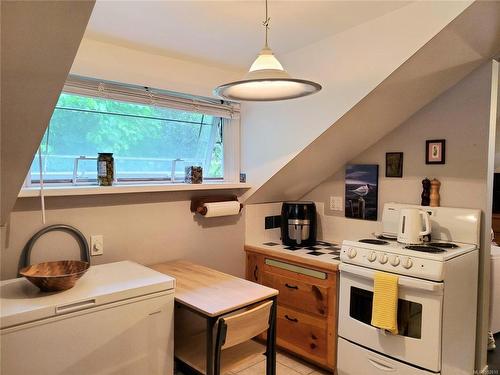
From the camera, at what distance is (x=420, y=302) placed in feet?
6.54

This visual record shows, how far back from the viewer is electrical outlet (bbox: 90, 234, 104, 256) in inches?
86.7

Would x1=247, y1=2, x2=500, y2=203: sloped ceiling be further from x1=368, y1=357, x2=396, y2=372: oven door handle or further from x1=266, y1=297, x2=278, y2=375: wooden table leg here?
x1=368, y1=357, x2=396, y2=372: oven door handle

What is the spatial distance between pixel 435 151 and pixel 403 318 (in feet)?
3.74

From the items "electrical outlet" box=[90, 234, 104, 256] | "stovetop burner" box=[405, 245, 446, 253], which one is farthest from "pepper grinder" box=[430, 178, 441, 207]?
"electrical outlet" box=[90, 234, 104, 256]

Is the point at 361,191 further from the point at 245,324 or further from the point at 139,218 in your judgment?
the point at 139,218

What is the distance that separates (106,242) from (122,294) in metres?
0.67

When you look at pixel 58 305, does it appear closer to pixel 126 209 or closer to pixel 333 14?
pixel 126 209

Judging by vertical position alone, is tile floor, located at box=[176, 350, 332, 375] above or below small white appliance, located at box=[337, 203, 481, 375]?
below

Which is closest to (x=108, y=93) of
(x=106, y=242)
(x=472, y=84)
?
(x=106, y=242)

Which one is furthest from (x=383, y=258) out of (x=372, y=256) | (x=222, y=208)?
(x=222, y=208)

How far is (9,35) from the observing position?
93cm

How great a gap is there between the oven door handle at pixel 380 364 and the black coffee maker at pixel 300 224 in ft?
3.21

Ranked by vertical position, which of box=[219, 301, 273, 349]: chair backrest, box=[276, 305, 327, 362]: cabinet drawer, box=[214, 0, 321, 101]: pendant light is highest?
box=[214, 0, 321, 101]: pendant light

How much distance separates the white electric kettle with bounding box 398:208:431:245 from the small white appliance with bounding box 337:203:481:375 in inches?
2.5
